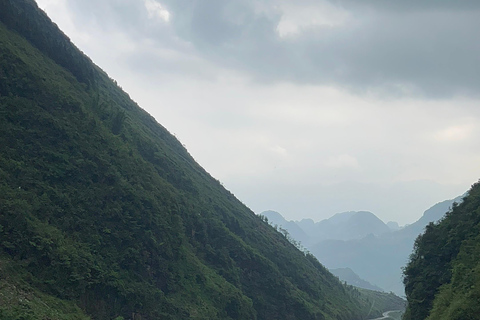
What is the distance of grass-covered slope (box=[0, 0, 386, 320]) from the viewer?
32.0 meters

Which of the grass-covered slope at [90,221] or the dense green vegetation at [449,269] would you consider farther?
the grass-covered slope at [90,221]

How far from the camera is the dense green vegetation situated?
102 ft

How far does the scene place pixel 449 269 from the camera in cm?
4034

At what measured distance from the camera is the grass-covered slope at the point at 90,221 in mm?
32000

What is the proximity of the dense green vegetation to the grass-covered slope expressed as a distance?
79.1ft

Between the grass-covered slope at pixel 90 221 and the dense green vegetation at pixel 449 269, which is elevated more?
the dense green vegetation at pixel 449 269

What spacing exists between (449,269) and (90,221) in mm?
37301

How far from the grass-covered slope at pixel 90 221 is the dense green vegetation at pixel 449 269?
79.1ft

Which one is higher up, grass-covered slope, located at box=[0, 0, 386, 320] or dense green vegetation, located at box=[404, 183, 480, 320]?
dense green vegetation, located at box=[404, 183, 480, 320]

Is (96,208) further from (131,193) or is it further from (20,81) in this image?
(20,81)

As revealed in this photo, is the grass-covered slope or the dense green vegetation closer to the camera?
the dense green vegetation

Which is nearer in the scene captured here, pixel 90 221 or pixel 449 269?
pixel 449 269

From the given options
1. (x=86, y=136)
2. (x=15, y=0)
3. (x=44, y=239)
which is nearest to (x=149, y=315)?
(x=44, y=239)

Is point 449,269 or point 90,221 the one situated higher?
point 449,269
